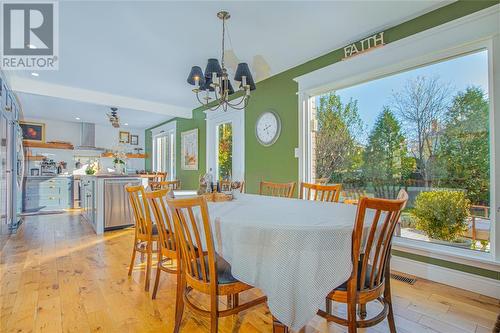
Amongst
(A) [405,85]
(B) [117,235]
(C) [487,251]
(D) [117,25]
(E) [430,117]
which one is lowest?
(B) [117,235]

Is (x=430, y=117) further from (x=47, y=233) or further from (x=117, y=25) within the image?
(x=47, y=233)

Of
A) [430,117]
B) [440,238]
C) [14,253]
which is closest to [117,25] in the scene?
[14,253]

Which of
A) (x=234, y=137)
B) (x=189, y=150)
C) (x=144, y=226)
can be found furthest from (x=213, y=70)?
(x=189, y=150)

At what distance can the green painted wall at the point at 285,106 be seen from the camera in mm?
2271

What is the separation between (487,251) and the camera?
2.16 metres

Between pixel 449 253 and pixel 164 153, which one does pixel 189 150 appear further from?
pixel 449 253

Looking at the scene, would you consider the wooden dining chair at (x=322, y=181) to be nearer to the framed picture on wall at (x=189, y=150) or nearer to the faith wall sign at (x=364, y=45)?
the faith wall sign at (x=364, y=45)

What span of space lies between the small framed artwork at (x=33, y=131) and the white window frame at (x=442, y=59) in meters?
7.36

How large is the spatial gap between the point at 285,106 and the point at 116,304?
10.0ft

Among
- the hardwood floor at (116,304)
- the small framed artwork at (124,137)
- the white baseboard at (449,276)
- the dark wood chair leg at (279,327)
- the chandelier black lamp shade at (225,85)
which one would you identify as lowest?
the hardwood floor at (116,304)

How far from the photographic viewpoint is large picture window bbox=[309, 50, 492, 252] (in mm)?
2225

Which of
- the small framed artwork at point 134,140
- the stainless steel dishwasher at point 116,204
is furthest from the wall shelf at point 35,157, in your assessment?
the stainless steel dishwasher at point 116,204

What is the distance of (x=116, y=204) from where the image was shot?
4.28 metres

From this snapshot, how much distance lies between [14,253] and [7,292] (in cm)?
130
